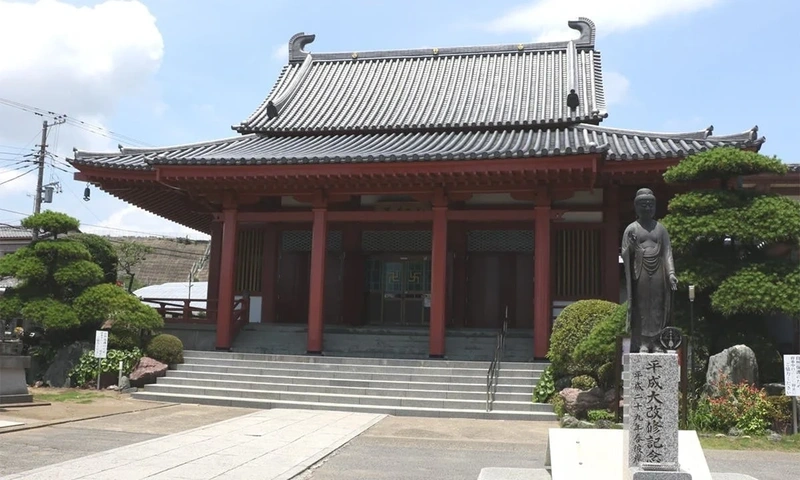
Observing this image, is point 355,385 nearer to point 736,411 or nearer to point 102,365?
point 102,365

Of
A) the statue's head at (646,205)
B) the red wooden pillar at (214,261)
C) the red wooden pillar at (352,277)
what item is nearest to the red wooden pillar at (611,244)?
the red wooden pillar at (352,277)

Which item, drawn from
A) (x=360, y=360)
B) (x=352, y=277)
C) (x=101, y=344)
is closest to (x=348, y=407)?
(x=360, y=360)

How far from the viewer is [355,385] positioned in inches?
565

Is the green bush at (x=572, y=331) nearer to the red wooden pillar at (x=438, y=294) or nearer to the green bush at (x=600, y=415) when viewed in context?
the green bush at (x=600, y=415)

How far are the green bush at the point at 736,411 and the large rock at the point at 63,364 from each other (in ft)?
41.9

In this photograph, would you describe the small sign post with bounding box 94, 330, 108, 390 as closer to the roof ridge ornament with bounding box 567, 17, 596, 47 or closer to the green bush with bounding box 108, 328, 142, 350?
the green bush with bounding box 108, 328, 142, 350

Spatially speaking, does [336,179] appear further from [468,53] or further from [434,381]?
[468,53]

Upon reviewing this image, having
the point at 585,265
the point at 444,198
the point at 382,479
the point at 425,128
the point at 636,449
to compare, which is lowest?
the point at 382,479

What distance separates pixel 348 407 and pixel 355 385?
0.97 m

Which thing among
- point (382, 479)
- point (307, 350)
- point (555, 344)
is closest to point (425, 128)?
point (307, 350)

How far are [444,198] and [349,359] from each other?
423 centimetres

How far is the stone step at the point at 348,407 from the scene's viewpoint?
1263 centimetres

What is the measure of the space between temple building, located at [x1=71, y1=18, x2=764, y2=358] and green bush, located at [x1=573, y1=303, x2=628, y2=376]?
2.92m

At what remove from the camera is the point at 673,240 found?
484 inches
